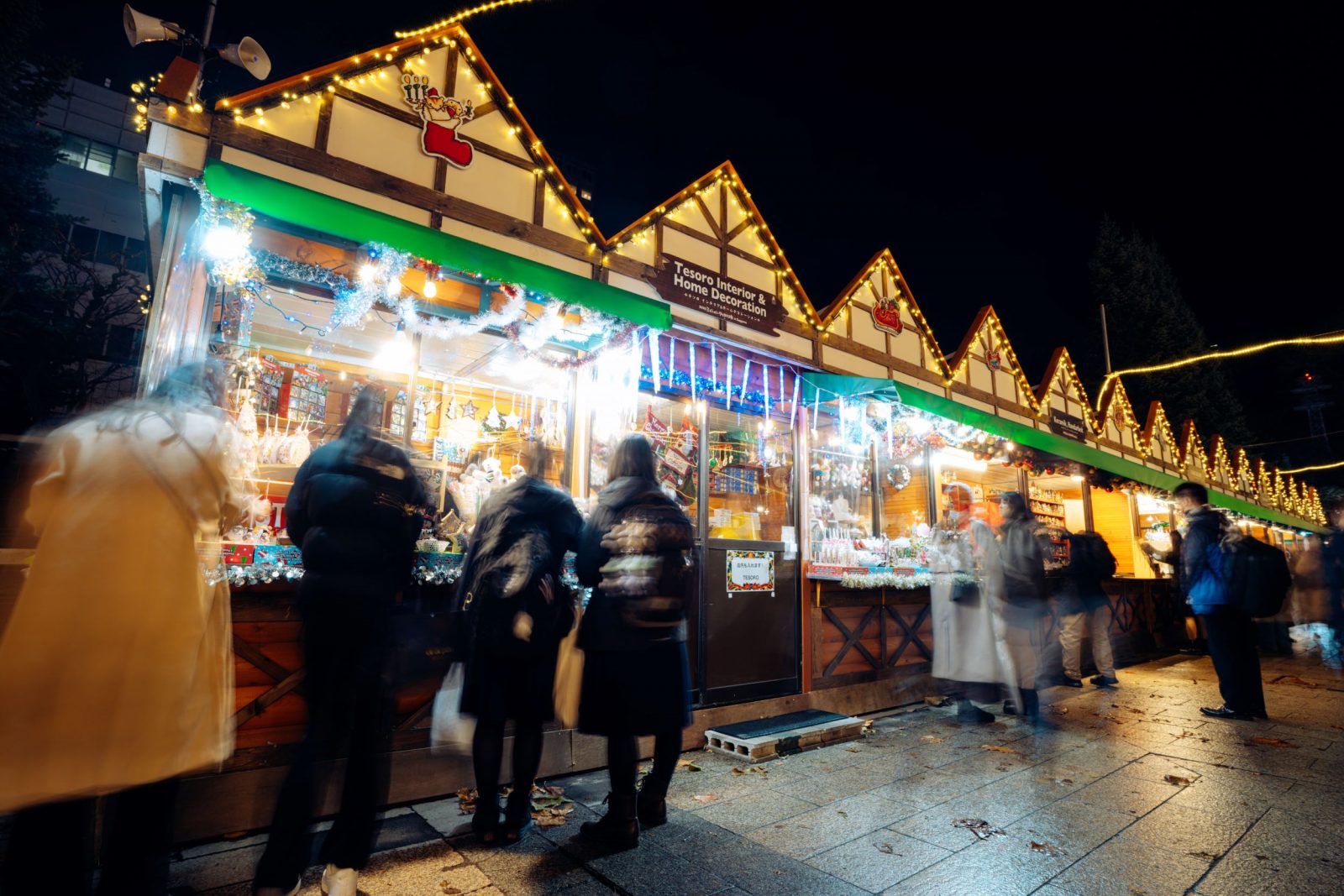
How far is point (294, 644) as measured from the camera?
12.4ft

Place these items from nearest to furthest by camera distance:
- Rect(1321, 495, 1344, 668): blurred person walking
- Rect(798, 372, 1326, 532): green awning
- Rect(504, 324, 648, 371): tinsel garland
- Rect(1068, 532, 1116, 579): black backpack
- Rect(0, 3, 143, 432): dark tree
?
Rect(504, 324, 648, 371): tinsel garland, Rect(798, 372, 1326, 532): green awning, Rect(1321, 495, 1344, 668): blurred person walking, Rect(1068, 532, 1116, 579): black backpack, Rect(0, 3, 143, 432): dark tree

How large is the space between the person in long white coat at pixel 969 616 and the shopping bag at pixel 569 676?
444 cm

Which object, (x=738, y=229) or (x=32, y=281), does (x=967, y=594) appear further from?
(x=32, y=281)

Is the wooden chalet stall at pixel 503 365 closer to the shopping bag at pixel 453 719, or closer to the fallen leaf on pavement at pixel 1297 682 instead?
the shopping bag at pixel 453 719

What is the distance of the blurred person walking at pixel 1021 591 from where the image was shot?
6.02 metres

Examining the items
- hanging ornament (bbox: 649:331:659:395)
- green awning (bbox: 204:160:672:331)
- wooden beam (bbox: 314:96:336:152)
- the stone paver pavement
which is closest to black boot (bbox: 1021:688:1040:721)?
the stone paver pavement

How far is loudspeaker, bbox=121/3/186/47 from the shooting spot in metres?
4.14

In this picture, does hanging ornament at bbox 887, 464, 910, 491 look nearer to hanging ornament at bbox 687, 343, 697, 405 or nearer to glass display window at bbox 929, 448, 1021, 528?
glass display window at bbox 929, 448, 1021, 528

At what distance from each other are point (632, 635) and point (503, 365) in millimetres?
3912

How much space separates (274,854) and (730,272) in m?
6.54

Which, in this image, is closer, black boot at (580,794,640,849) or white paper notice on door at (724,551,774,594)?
black boot at (580,794,640,849)

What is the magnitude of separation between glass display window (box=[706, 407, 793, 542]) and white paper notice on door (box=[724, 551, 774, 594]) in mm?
234

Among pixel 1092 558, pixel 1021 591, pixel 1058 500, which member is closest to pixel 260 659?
pixel 1021 591

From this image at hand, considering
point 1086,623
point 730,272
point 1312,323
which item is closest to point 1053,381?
point 1086,623
